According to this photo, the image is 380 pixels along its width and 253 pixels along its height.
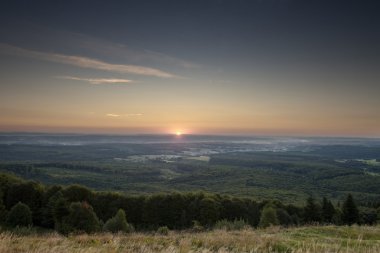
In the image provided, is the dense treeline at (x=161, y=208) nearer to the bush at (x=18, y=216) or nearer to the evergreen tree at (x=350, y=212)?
the evergreen tree at (x=350, y=212)

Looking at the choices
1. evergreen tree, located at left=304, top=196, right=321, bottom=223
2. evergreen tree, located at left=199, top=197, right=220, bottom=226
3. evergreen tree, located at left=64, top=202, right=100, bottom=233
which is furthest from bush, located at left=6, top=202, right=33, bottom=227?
evergreen tree, located at left=304, top=196, right=321, bottom=223

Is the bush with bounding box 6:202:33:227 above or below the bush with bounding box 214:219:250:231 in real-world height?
below

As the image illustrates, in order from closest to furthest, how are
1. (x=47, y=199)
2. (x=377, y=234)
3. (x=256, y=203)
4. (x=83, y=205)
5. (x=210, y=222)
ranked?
(x=377, y=234), (x=83, y=205), (x=47, y=199), (x=210, y=222), (x=256, y=203)

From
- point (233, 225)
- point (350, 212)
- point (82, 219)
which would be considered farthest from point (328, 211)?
point (82, 219)

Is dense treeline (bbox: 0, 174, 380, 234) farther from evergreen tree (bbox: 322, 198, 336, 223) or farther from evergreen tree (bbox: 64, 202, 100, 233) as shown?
evergreen tree (bbox: 64, 202, 100, 233)

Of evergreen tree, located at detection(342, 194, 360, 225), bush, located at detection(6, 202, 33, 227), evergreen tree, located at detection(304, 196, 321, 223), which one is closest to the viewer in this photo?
bush, located at detection(6, 202, 33, 227)

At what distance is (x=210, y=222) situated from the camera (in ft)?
217

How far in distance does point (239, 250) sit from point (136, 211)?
63.6 meters

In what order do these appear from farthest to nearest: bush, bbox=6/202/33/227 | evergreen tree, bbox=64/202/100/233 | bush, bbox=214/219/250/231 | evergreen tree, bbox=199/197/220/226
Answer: evergreen tree, bbox=199/197/220/226, bush, bbox=6/202/33/227, evergreen tree, bbox=64/202/100/233, bush, bbox=214/219/250/231

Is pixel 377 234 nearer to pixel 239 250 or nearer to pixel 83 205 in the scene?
pixel 239 250

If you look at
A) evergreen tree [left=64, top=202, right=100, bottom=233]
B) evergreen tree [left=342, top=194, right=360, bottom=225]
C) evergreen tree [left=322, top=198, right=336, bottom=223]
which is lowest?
evergreen tree [left=322, top=198, right=336, bottom=223]

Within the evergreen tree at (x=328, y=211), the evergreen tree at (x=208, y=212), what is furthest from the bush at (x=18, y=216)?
the evergreen tree at (x=328, y=211)

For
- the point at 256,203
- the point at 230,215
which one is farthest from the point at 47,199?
the point at 256,203

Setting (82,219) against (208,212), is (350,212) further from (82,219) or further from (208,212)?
(82,219)
